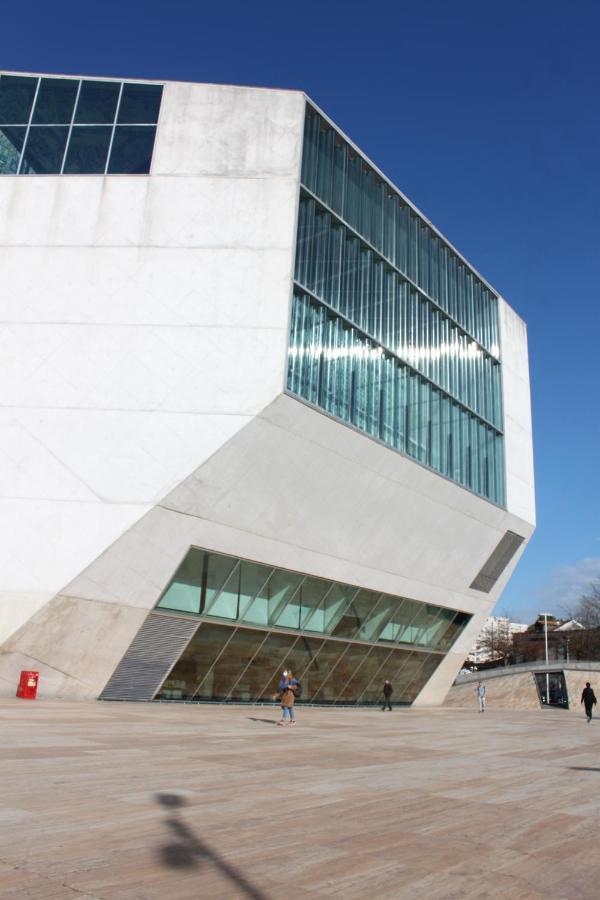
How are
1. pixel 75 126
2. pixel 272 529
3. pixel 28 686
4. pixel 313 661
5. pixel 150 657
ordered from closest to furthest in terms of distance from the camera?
pixel 28 686
pixel 150 657
pixel 272 529
pixel 75 126
pixel 313 661

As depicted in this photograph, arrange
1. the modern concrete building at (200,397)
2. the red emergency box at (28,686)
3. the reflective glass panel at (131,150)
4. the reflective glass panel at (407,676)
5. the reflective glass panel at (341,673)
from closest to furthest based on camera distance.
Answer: the red emergency box at (28,686)
the modern concrete building at (200,397)
the reflective glass panel at (131,150)
the reflective glass panel at (341,673)
the reflective glass panel at (407,676)

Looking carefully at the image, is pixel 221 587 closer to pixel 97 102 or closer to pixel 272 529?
pixel 272 529

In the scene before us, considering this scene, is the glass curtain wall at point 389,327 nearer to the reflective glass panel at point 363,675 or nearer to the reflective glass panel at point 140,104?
the reflective glass panel at point 140,104

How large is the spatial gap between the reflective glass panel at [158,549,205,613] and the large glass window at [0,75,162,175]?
12.5 m

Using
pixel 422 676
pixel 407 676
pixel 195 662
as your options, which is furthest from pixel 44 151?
pixel 422 676

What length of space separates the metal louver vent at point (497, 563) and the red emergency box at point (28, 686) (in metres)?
21.2

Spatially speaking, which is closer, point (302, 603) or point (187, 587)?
point (187, 587)

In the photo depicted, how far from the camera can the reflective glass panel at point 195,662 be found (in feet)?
71.5

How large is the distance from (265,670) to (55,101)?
814 inches

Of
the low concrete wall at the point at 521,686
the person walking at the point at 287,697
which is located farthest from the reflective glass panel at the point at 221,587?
the low concrete wall at the point at 521,686

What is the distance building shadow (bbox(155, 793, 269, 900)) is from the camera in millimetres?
4061

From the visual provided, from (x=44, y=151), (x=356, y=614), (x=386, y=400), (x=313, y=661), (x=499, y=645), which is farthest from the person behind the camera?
(x=499, y=645)

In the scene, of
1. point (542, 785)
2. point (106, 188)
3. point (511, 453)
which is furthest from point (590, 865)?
point (511, 453)

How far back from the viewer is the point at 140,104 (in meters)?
23.8
